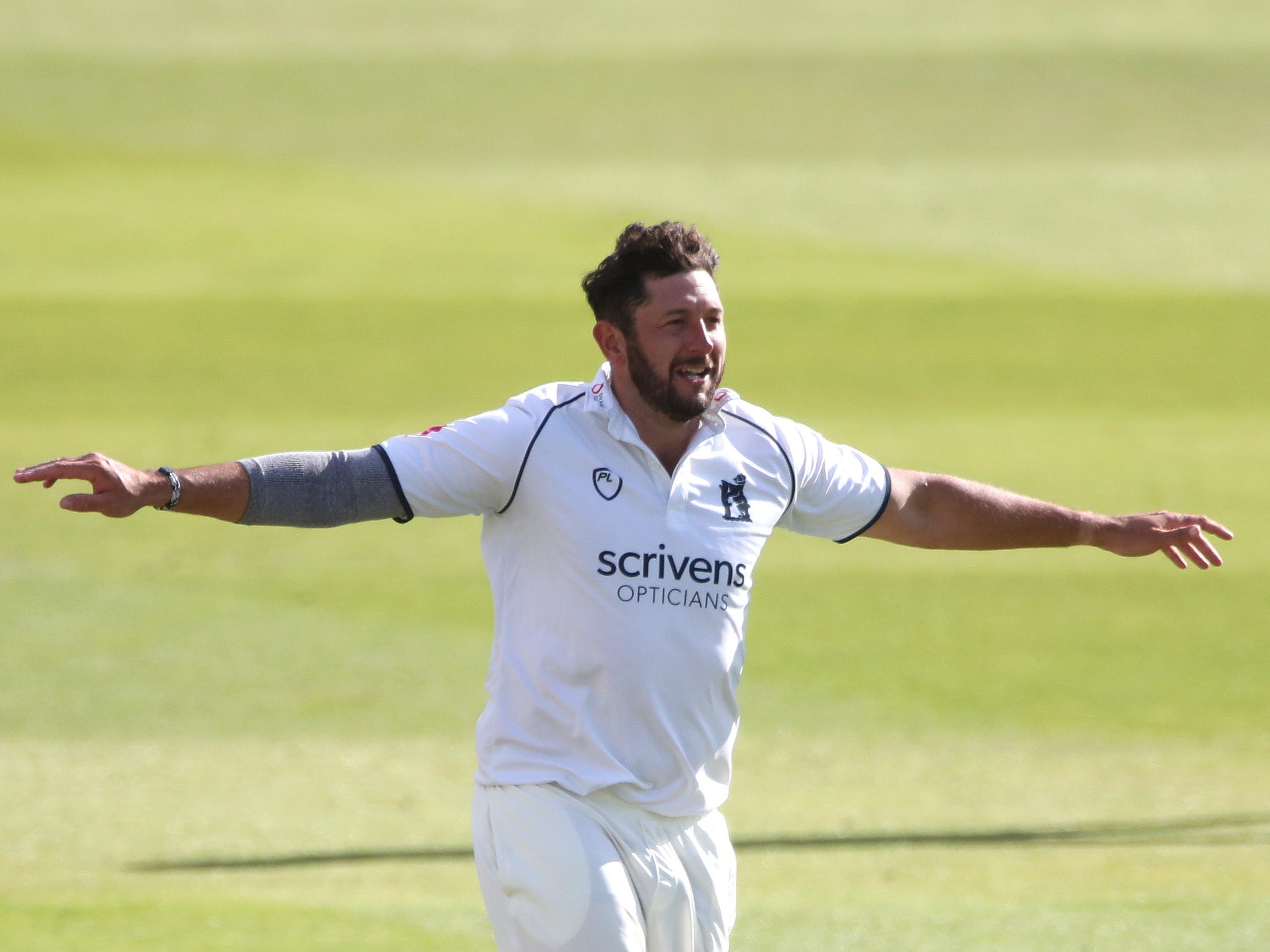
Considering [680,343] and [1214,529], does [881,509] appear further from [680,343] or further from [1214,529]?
[1214,529]

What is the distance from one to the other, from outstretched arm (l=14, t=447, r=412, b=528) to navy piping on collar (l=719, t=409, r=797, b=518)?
0.82 meters

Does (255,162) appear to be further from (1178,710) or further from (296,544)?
(1178,710)

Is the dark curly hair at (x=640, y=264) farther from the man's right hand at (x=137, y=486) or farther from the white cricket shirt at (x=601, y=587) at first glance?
the man's right hand at (x=137, y=486)

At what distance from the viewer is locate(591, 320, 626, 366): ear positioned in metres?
4.57

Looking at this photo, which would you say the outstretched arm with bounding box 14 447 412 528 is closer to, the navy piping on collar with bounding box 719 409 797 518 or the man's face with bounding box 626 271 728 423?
the man's face with bounding box 626 271 728 423

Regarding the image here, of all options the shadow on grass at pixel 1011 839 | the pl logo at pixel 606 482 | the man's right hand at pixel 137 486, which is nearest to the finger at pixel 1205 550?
the pl logo at pixel 606 482

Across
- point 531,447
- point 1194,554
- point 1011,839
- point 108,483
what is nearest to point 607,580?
point 531,447

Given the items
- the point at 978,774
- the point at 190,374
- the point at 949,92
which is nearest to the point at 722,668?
the point at 978,774

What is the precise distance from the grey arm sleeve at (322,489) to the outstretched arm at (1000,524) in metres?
1.29

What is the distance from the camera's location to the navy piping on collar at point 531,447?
4.48 m

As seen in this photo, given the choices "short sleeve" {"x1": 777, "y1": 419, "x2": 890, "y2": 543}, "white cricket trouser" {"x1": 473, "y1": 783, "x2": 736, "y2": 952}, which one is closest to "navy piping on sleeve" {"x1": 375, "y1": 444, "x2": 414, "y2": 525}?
"white cricket trouser" {"x1": 473, "y1": 783, "x2": 736, "y2": 952}

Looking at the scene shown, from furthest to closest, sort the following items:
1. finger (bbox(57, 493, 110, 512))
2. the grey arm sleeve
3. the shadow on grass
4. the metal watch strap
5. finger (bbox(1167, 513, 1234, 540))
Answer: the shadow on grass → finger (bbox(1167, 513, 1234, 540)) → the grey arm sleeve → the metal watch strap → finger (bbox(57, 493, 110, 512))

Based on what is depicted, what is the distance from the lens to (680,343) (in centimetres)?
446

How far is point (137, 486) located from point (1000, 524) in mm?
2178
